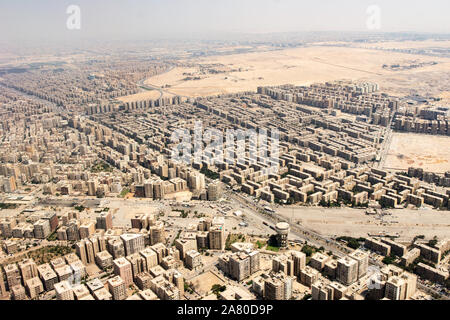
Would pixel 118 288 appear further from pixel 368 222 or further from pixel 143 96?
pixel 143 96

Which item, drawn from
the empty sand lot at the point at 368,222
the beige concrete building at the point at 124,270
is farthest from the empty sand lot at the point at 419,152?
the beige concrete building at the point at 124,270

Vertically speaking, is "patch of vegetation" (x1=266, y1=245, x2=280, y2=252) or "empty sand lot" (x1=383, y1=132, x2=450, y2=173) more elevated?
"empty sand lot" (x1=383, y1=132, x2=450, y2=173)

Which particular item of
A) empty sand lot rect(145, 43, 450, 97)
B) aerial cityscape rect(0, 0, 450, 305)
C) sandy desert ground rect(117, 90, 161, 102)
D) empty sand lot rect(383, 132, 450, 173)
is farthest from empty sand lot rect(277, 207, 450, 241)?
sandy desert ground rect(117, 90, 161, 102)

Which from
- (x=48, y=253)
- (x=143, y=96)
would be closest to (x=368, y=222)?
(x=48, y=253)

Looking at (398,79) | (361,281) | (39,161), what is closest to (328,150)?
(361,281)

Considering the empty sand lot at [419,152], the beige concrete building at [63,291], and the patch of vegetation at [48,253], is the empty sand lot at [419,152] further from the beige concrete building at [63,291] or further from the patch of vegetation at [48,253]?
the beige concrete building at [63,291]

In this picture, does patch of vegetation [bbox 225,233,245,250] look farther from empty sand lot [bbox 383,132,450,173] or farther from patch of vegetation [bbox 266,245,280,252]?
empty sand lot [bbox 383,132,450,173]
